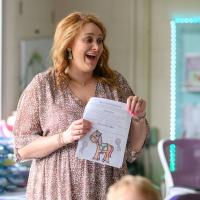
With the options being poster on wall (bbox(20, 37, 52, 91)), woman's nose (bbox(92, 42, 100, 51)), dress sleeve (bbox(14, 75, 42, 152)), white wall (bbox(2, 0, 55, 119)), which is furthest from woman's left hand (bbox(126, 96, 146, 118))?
poster on wall (bbox(20, 37, 52, 91))

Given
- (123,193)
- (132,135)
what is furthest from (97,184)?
(123,193)

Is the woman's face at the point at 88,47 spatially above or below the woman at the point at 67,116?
above

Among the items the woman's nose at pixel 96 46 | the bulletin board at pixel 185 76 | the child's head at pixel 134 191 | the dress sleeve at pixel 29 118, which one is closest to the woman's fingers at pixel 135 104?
the woman's nose at pixel 96 46

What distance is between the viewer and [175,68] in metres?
4.19

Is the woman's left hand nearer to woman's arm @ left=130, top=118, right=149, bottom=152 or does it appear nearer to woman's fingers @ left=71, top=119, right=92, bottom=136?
woman's arm @ left=130, top=118, right=149, bottom=152

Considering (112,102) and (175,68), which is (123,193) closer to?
(112,102)

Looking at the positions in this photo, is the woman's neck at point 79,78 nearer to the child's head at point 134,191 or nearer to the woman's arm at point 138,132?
the woman's arm at point 138,132

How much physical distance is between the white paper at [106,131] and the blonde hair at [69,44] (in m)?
0.13

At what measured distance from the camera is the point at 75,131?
179cm

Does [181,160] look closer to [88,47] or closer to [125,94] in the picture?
[125,94]

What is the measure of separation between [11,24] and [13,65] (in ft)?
0.96

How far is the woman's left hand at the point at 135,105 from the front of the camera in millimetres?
1846

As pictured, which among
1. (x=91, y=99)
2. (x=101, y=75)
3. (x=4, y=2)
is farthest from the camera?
(x=4, y=2)

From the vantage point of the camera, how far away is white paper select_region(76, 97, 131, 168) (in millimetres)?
1858
